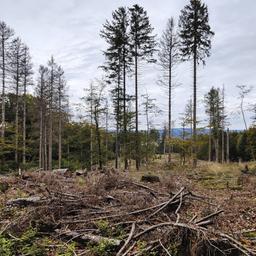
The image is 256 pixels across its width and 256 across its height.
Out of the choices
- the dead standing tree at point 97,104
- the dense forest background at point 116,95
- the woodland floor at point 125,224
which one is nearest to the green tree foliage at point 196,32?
the dense forest background at point 116,95

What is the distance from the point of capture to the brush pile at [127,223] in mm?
4820

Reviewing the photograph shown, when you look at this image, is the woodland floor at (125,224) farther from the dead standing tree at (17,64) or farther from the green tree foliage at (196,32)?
the dead standing tree at (17,64)

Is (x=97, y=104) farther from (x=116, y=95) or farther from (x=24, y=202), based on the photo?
(x=24, y=202)

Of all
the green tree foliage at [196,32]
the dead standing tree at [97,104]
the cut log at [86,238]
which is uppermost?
the green tree foliage at [196,32]

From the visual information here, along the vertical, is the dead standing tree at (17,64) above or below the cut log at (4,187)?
above

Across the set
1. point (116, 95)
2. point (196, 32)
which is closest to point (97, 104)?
point (116, 95)

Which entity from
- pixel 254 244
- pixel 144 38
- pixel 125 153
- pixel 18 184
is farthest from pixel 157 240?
pixel 144 38

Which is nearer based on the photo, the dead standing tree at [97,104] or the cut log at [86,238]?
the cut log at [86,238]

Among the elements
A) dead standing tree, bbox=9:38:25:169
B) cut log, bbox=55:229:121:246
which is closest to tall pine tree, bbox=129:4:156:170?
dead standing tree, bbox=9:38:25:169

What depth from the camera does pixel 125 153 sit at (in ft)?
79.6

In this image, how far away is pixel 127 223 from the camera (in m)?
6.30

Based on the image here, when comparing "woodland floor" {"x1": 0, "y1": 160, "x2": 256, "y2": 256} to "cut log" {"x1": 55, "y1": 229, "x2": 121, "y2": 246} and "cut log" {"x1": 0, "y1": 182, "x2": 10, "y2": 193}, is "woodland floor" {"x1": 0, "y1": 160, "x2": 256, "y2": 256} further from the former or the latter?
"cut log" {"x1": 0, "y1": 182, "x2": 10, "y2": 193}

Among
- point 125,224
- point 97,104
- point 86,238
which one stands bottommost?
point 86,238

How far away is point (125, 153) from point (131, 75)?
5696 millimetres
